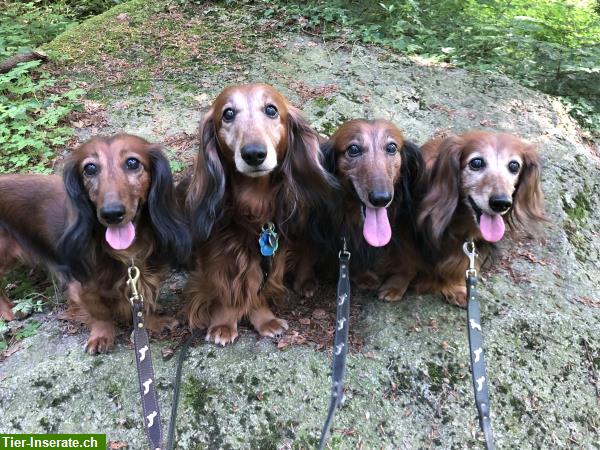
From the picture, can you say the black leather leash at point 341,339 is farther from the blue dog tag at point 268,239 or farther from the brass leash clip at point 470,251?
the brass leash clip at point 470,251

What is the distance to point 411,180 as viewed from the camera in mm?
3146

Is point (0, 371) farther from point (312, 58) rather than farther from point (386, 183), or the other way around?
point (312, 58)

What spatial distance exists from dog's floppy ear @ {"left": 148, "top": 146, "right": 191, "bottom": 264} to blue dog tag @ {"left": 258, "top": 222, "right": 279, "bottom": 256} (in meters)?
0.43

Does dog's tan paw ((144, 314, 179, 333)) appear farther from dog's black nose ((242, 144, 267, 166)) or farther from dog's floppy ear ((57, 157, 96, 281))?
dog's black nose ((242, 144, 267, 166))

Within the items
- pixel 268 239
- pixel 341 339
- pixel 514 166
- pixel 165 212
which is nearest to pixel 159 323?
pixel 165 212

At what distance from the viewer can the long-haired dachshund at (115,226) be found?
252 centimetres

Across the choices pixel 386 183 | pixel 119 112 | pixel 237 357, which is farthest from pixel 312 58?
pixel 237 357

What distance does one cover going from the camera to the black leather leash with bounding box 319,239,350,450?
2377 millimetres

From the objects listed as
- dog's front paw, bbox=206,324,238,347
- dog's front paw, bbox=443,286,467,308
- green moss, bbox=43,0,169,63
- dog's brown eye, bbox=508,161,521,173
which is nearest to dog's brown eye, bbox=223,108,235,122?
dog's front paw, bbox=206,324,238,347

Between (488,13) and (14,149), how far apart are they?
7.01m

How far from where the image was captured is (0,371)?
9.25ft

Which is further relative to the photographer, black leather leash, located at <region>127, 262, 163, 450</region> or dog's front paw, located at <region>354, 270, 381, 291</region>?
dog's front paw, located at <region>354, 270, 381, 291</region>

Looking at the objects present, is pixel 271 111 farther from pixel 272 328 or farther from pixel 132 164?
pixel 272 328

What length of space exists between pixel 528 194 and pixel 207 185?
1992 mm
